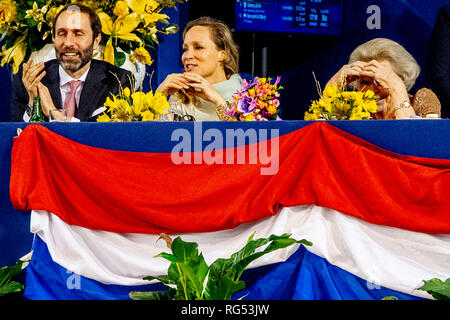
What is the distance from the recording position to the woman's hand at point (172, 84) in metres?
2.61

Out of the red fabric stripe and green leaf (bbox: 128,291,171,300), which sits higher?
the red fabric stripe

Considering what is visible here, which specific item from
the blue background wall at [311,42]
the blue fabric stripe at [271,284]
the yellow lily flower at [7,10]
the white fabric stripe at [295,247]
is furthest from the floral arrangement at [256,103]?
the yellow lily flower at [7,10]

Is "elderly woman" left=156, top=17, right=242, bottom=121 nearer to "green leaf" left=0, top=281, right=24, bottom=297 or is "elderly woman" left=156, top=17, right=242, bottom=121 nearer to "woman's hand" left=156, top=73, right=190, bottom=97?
"woman's hand" left=156, top=73, right=190, bottom=97

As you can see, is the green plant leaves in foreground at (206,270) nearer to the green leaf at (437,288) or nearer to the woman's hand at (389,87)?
the green leaf at (437,288)

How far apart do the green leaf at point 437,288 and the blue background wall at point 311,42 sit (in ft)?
7.18

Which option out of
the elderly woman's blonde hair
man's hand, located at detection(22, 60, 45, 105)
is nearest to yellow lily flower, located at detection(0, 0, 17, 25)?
man's hand, located at detection(22, 60, 45, 105)

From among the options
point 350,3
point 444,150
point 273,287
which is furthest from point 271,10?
point 273,287

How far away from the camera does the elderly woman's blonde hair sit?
2973mm

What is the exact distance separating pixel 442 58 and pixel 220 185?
2228mm

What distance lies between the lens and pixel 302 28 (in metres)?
3.97

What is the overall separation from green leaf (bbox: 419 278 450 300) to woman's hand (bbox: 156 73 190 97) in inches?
56.6

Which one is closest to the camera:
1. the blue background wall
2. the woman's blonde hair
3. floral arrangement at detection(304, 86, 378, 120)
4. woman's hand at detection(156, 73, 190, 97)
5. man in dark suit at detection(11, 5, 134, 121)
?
floral arrangement at detection(304, 86, 378, 120)

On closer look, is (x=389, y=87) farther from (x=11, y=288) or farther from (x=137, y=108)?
(x=11, y=288)

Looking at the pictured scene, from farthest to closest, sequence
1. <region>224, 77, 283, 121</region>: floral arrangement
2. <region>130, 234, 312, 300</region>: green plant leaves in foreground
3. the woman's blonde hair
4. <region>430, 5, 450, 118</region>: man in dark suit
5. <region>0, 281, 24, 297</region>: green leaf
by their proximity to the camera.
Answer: <region>430, 5, 450, 118</region>: man in dark suit
the woman's blonde hair
<region>224, 77, 283, 121</region>: floral arrangement
<region>0, 281, 24, 297</region>: green leaf
<region>130, 234, 312, 300</region>: green plant leaves in foreground
